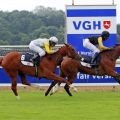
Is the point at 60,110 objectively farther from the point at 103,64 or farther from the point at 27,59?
the point at 103,64

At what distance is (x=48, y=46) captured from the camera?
59.6ft

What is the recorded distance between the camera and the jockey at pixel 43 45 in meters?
18.1

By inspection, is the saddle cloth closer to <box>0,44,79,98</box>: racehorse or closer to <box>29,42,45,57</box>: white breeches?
<box>0,44,79,98</box>: racehorse

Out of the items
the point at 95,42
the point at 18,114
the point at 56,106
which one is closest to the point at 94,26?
the point at 95,42

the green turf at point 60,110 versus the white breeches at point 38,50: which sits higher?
the white breeches at point 38,50

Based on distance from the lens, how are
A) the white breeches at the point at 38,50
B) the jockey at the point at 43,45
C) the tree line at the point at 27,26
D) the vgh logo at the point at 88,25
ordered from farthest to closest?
the tree line at the point at 27,26, the vgh logo at the point at 88,25, the white breeches at the point at 38,50, the jockey at the point at 43,45

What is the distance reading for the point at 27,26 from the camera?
5569 cm

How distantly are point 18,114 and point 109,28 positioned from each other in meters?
12.0

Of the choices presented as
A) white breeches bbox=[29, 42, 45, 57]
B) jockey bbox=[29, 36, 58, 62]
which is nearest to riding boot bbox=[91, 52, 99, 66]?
jockey bbox=[29, 36, 58, 62]

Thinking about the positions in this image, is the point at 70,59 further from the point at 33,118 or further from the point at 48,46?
the point at 33,118

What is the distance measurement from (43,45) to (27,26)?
37.5 metres

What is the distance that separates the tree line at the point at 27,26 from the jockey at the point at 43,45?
90.5ft

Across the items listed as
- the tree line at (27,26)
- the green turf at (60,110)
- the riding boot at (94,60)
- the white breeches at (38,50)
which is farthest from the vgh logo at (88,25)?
the tree line at (27,26)

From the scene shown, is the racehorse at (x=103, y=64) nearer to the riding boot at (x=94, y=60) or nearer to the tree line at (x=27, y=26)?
the riding boot at (x=94, y=60)
